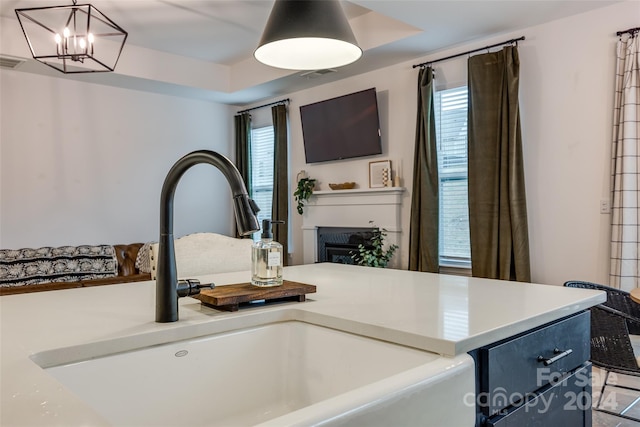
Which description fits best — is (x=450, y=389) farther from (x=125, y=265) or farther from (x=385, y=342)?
(x=125, y=265)

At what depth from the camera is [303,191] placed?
5395 mm

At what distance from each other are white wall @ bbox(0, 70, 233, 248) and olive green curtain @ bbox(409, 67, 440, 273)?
122 inches

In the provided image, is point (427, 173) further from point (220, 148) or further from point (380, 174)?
point (220, 148)

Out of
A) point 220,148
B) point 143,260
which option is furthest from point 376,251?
point 220,148

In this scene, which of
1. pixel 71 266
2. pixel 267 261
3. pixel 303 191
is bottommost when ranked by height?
pixel 71 266

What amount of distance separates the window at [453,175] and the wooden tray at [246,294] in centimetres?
321

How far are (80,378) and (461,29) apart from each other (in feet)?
12.3

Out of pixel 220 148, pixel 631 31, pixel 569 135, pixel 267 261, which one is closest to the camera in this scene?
pixel 267 261

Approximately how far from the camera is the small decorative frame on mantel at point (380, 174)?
15.3 feet

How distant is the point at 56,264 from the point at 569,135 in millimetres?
4750

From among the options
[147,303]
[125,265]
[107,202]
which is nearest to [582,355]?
[147,303]

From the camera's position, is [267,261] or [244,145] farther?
[244,145]

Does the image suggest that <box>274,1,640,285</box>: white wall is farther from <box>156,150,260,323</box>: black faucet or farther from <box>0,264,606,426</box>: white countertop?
<box>156,150,260,323</box>: black faucet

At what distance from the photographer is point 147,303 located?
4.13 ft
